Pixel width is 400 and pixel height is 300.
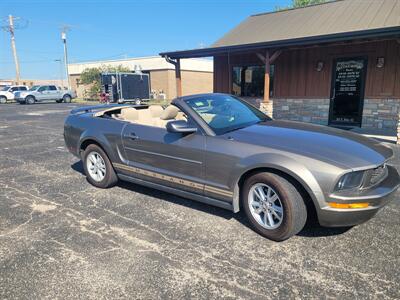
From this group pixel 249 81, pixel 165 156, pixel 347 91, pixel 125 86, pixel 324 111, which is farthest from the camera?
pixel 125 86

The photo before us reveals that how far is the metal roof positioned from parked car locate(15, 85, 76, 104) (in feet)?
71.9

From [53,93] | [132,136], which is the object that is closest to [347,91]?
[132,136]

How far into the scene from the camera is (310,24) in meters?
13.1

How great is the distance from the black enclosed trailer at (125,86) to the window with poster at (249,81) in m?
12.5

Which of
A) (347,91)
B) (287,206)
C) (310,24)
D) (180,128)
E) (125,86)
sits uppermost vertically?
(310,24)

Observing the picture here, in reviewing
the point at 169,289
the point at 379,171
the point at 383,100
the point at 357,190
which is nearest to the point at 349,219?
the point at 357,190

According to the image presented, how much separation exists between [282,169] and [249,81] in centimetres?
1183

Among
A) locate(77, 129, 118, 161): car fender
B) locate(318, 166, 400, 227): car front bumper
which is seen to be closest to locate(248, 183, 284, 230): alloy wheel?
locate(318, 166, 400, 227): car front bumper

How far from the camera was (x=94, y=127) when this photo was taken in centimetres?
501

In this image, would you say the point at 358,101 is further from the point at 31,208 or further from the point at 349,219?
the point at 31,208

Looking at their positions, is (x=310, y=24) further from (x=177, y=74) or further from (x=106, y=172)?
(x=106, y=172)

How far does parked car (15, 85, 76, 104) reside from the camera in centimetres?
2991

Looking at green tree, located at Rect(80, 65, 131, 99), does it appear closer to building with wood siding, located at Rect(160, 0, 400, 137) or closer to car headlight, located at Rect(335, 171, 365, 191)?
building with wood siding, located at Rect(160, 0, 400, 137)

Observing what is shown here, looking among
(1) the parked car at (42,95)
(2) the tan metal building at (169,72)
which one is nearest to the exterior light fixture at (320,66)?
(2) the tan metal building at (169,72)
